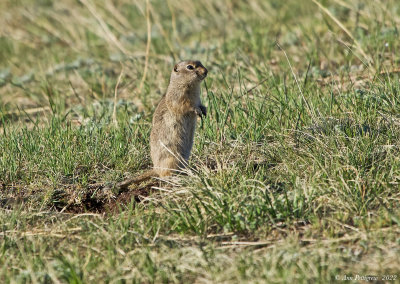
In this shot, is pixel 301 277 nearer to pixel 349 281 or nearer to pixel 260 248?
pixel 349 281

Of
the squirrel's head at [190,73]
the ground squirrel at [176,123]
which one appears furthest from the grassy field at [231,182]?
the squirrel's head at [190,73]

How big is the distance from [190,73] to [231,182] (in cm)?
105

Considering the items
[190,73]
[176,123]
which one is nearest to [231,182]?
[176,123]

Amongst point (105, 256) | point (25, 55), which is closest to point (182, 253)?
point (105, 256)

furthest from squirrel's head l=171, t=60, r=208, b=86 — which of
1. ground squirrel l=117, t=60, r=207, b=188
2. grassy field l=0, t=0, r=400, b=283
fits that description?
grassy field l=0, t=0, r=400, b=283

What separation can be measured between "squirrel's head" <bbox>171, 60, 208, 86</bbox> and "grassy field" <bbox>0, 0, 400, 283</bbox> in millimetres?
333

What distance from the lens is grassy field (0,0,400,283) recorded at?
299cm

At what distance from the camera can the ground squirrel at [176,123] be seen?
13.5ft

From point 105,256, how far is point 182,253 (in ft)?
1.41

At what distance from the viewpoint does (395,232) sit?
10.0 ft

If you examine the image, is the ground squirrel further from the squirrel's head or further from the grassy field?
the grassy field

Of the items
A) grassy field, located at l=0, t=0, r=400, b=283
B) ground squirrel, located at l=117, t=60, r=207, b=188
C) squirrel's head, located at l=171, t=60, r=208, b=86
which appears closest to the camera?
grassy field, located at l=0, t=0, r=400, b=283

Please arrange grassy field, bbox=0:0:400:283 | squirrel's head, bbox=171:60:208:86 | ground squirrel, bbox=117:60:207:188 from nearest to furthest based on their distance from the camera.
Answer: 1. grassy field, bbox=0:0:400:283
2. ground squirrel, bbox=117:60:207:188
3. squirrel's head, bbox=171:60:208:86

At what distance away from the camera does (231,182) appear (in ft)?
12.1
